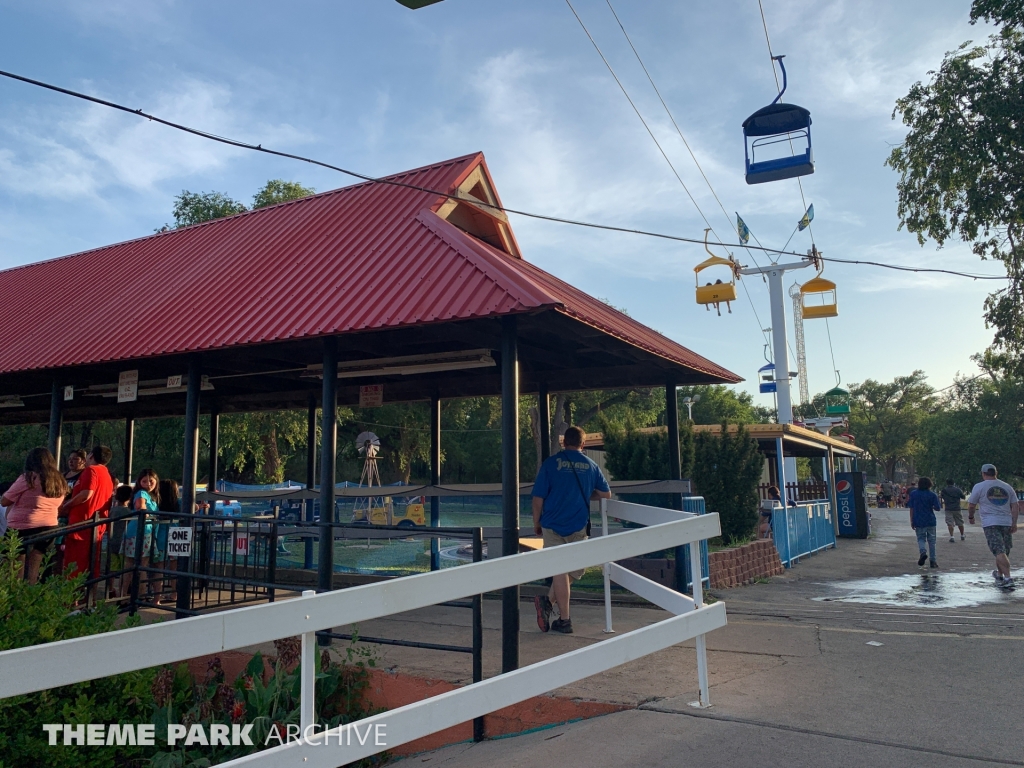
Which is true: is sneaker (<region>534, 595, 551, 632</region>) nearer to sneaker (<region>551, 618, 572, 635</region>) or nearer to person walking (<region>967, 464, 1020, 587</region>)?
sneaker (<region>551, 618, 572, 635</region>)

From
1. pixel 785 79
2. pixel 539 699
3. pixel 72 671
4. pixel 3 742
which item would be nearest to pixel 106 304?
pixel 3 742

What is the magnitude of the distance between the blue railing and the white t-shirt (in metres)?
3.88

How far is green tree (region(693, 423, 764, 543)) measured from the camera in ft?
52.9

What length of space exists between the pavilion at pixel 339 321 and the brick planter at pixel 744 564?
248 centimetres

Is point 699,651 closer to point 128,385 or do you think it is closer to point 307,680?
point 307,680

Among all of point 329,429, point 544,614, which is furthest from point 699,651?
point 329,429

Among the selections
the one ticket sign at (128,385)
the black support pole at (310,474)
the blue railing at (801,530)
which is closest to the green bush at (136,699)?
the one ticket sign at (128,385)

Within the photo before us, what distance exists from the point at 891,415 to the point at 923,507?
82.5 meters

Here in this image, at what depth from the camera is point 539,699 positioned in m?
5.05

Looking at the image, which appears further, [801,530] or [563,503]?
[801,530]

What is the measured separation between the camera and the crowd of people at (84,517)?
7.34m

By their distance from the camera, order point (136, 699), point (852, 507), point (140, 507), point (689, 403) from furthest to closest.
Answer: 1. point (689, 403)
2. point (852, 507)
3. point (140, 507)
4. point (136, 699)

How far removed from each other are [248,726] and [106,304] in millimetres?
7123

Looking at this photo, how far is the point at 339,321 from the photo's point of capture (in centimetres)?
692
